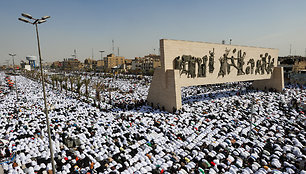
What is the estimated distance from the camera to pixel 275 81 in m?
26.4

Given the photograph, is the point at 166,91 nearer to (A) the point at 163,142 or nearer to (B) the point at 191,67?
(B) the point at 191,67

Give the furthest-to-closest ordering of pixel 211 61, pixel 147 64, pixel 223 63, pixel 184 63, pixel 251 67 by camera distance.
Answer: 1. pixel 147 64
2. pixel 251 67
3. pixel 223 63
4. pixel 211 61
5. pixel 184 63

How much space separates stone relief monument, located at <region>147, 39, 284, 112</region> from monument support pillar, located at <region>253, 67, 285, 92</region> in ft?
8.66

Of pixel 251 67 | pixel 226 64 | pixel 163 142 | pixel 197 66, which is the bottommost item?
pixel 163 142

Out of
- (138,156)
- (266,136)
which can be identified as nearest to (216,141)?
(266,136)

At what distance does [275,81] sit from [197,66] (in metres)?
17.2

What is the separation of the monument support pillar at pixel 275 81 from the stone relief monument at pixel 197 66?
8.66ft

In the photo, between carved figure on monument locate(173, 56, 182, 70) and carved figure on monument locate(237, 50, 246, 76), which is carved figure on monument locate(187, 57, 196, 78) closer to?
carved figure on monument locate(173, 56, 182, 70)

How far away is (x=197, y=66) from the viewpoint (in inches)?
733

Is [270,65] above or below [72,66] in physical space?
below

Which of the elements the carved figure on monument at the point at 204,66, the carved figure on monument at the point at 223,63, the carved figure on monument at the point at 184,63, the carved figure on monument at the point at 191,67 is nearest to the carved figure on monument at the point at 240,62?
the carved figure on monument at the point at 223,63

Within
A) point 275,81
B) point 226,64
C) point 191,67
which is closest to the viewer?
point 191,67

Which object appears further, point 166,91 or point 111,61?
point 111,61

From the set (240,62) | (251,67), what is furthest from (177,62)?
(251,67)
